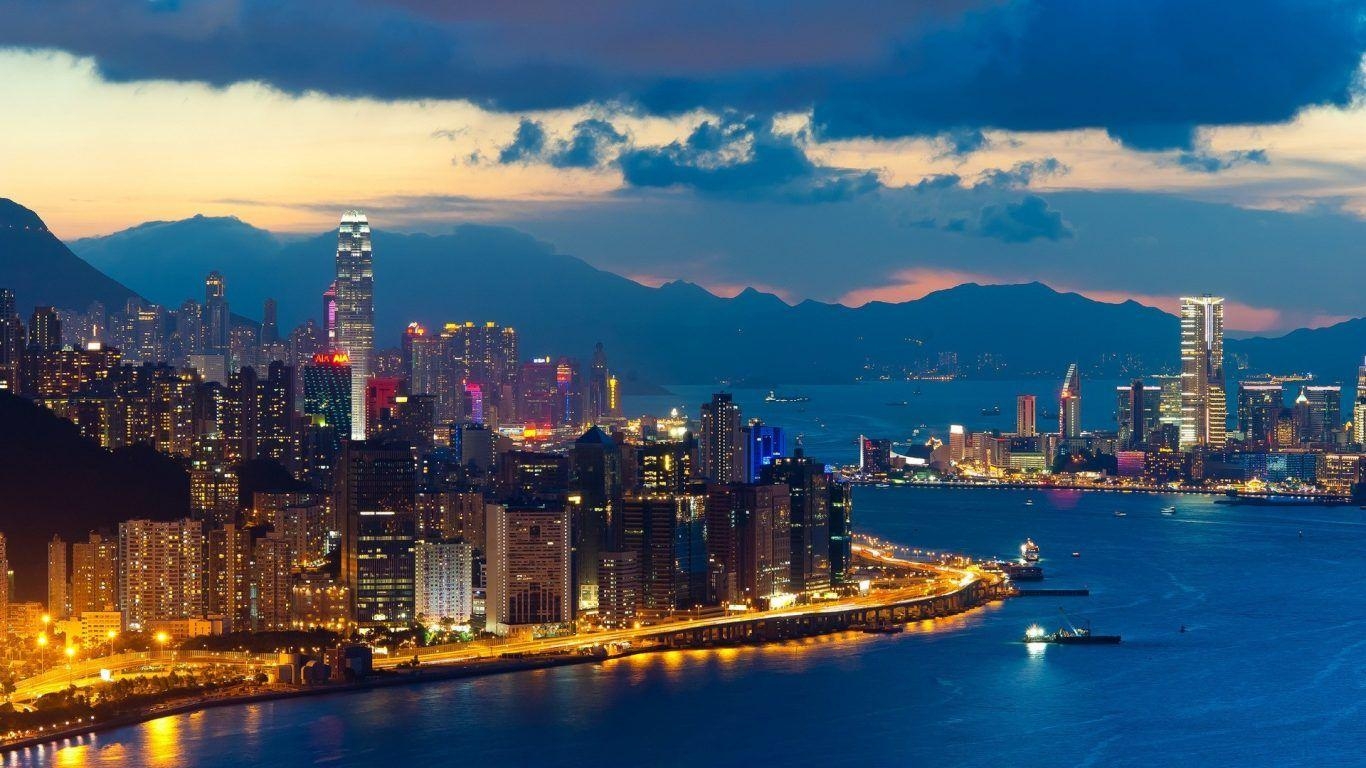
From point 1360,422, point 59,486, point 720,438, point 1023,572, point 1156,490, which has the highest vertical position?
point 1360,422

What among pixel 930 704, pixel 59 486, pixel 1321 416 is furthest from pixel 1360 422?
pixel 930 704

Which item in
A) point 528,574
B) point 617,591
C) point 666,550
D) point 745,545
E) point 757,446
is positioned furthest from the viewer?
point 757,446

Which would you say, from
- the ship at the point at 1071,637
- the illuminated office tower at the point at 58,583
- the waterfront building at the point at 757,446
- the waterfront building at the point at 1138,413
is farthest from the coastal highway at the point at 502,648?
the waterfront building at the point at 1138,413

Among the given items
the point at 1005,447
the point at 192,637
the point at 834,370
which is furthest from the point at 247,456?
the point at 834,370

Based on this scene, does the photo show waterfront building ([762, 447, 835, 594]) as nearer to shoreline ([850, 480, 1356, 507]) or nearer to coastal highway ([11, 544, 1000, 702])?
coastal highway ([11, 544, 1000, 702])

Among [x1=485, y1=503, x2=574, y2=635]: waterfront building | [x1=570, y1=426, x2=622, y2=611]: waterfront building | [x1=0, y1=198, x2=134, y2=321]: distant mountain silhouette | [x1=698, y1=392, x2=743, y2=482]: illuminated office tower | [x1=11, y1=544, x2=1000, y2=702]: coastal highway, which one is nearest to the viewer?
[x1=11, y1=544, x2=1000, y2=702]: coastal highway

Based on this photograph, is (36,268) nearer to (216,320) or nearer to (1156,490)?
(216,320)

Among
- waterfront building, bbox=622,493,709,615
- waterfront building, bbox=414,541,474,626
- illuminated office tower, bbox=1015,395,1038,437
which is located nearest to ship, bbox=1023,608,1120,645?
waterfront building, bbox=622,493,709,615
